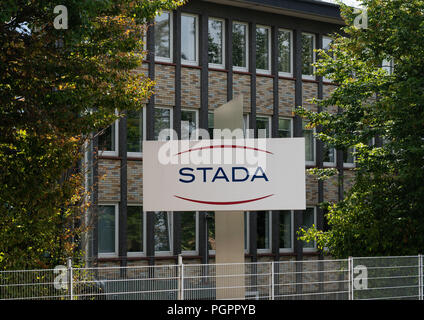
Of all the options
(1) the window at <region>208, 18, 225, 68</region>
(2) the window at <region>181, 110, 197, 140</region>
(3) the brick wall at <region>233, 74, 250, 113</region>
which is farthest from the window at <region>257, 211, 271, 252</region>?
(1) the window at <region>208, 18, 225, 68</region>

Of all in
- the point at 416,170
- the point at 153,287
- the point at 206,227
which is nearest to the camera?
the point at 153,287

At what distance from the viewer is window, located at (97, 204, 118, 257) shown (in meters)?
22.8

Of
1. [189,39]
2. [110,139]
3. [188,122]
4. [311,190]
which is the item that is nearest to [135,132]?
[110,139]

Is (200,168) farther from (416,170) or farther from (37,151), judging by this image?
(416,170)

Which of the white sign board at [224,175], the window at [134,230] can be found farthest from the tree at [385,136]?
the window at [134,230]

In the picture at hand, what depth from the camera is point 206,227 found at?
24.5m

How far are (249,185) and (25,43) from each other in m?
4.89

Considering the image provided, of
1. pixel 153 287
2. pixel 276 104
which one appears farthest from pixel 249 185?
pixel 276 104

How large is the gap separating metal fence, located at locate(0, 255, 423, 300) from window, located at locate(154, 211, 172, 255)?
9.34 meters

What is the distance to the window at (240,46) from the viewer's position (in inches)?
1037

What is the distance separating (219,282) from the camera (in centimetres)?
1284

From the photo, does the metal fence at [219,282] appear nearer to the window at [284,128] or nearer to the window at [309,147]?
the window at [284,128]

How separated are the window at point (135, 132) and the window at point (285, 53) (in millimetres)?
6840

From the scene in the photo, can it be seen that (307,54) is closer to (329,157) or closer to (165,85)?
(329,157)
